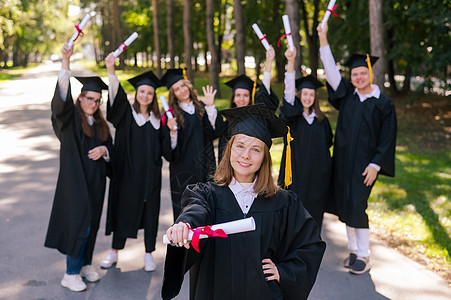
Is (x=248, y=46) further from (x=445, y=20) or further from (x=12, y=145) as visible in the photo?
(x=12, y=145)

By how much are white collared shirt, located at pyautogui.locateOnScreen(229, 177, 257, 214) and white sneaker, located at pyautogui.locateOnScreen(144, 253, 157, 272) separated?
253 centimetres

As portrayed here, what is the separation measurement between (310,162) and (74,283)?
8.69 ft

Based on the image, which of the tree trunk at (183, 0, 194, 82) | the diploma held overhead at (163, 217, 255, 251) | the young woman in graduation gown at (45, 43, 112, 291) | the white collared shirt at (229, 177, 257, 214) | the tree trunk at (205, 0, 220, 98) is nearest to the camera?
the diploma held overhead at (163, 217, 255, 251)

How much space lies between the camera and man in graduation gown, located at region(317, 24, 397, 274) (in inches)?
198

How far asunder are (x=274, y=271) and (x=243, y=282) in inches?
7.1

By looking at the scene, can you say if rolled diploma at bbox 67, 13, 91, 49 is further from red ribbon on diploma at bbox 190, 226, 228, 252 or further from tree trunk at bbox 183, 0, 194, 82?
tree trunk at bbox 183, 0, 194, 82

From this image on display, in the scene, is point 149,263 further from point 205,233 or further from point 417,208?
point 417,208

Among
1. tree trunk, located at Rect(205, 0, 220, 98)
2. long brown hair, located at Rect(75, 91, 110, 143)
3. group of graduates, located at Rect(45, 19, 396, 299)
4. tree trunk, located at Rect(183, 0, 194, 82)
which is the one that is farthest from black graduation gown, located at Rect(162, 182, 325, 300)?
tree trunk, located at Rect(183, 0, 194, 82)

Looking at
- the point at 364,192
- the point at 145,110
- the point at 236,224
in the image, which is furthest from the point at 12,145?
the point at 236,224

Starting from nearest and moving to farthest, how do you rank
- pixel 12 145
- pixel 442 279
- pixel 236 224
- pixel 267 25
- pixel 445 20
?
pixel 236 224
pixel 442 279
pixel 12 145
pixel 445 20
pixel 267 25

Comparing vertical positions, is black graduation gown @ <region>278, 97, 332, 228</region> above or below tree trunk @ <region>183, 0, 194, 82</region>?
below

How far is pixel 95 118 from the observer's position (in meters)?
4.77

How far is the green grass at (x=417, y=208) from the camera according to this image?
5.62m

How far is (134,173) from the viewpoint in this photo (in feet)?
16.5
